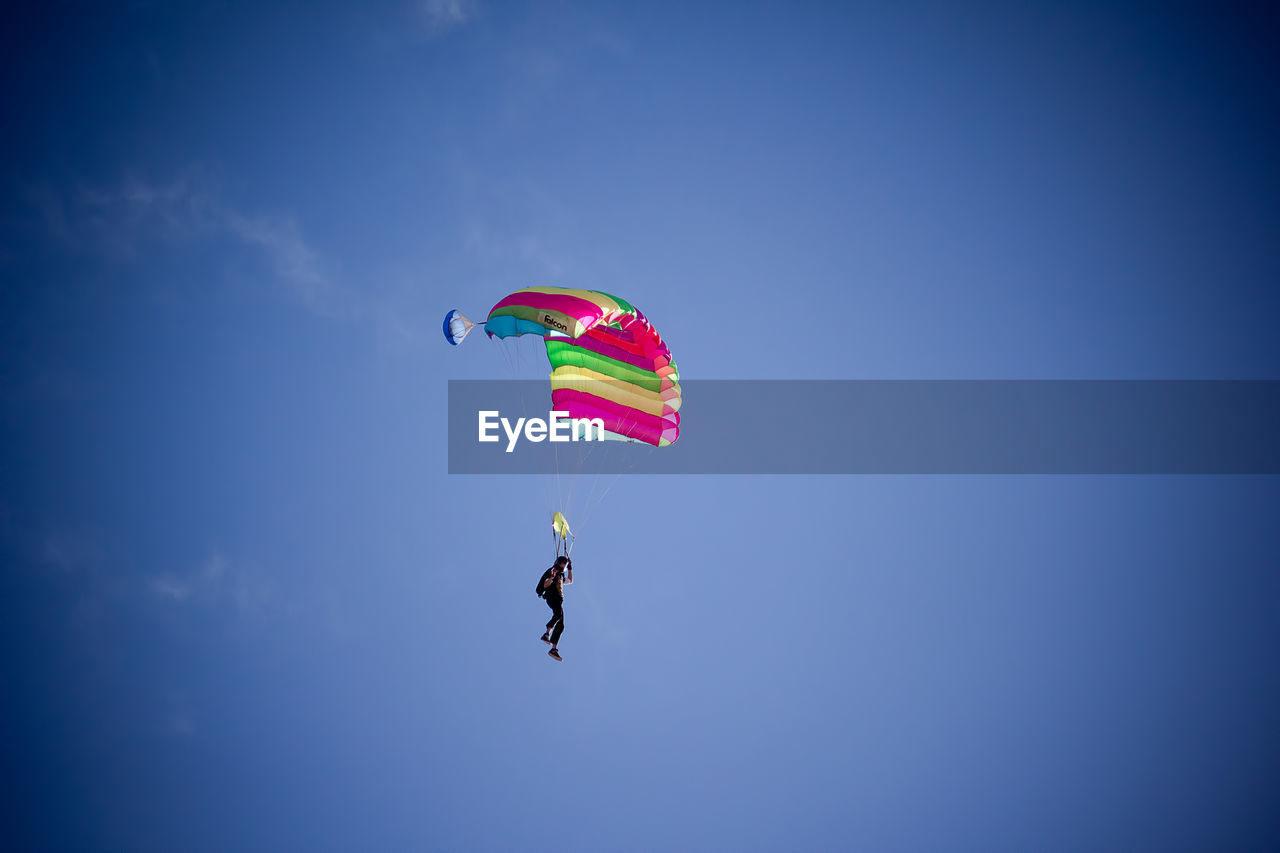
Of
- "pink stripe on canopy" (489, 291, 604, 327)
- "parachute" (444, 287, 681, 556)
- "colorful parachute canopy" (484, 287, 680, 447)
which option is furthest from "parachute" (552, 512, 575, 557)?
"pink stripe on canopy" (489, 291, 604, 327)

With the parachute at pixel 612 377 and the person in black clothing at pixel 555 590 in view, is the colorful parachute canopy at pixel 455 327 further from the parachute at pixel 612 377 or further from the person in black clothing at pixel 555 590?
the person in black clothing at pixel 555 590

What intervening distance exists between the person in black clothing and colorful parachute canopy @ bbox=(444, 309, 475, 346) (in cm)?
393

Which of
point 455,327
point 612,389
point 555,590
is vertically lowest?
point 555,590

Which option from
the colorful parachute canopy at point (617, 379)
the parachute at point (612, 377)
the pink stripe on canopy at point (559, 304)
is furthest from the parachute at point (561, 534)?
the pink stripe on canopy at point (559, 304)

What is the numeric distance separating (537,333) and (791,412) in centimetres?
16435

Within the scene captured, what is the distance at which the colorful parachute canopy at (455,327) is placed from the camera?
1333 centimetres

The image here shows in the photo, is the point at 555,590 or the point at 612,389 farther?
the point at 612,389

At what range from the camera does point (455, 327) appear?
13.4 m

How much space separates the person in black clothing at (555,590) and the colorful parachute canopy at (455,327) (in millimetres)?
3935

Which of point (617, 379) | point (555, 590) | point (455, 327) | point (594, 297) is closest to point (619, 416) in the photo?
point (617, 379)

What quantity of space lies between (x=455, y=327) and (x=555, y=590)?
4.56m

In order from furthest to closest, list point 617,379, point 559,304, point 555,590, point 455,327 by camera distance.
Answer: point 617,379, point 455,327, point 559,304, point 555,590

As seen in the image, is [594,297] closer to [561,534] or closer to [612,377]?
[612,377]

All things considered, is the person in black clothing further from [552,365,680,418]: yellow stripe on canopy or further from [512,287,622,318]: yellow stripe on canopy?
[512,287,622,318]: yellow stripe on canopy
